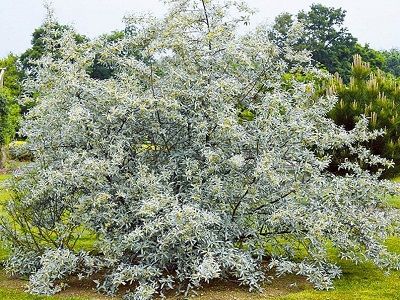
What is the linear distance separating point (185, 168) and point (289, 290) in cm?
170

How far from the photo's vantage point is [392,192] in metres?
7.07

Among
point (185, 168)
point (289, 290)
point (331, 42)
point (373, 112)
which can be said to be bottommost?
point (289, 290)

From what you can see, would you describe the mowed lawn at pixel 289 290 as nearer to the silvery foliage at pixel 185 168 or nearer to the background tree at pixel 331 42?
the silvery foliage at pixel 185 168

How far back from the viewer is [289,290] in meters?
6.50

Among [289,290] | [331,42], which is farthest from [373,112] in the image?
[331,42]

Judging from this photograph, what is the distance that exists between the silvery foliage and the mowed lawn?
0.52ft

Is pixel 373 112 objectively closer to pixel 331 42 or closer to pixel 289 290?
pixel 289 290

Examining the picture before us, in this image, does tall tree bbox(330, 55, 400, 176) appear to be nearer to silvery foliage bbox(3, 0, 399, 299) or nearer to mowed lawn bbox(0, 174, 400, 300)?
silvery foliage bbox(3, 0, 399, 299)

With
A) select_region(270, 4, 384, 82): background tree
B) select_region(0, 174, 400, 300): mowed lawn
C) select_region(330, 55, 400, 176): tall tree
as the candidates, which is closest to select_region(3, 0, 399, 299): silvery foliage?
select_region(0, 174, 400, 300): mowed lawn

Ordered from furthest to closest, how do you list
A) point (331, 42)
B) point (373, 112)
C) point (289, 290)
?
point (331, 42), point (373, 112), point (289, 290)

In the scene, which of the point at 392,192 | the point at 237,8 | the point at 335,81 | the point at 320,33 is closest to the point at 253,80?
the point at 237,8

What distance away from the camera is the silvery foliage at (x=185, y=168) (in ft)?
20.7

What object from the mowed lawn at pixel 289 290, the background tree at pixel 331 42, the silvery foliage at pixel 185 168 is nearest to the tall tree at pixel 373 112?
the silvery foliage at pixel 185 168

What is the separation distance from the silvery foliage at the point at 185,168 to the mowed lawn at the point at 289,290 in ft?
0.52
